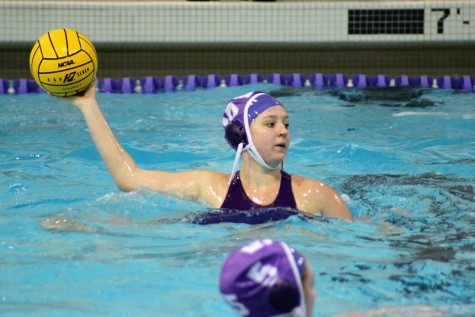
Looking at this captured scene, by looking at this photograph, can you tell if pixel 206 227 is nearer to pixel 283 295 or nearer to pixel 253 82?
pixel 283 295

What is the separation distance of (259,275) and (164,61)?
9038mm

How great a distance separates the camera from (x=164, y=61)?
10.7 m

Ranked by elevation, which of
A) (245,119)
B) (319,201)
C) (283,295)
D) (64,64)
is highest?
(64,64)

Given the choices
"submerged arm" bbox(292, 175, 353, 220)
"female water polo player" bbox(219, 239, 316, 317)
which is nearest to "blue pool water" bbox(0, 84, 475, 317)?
"submerged arm" bbox(292, 175, 353, 220)

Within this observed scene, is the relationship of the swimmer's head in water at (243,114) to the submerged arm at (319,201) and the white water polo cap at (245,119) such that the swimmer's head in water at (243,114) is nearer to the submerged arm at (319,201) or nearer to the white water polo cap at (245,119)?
the white water polo cap at (245,119)

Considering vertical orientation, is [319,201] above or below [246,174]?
below

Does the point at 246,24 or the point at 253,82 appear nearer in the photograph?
the point at 253,82

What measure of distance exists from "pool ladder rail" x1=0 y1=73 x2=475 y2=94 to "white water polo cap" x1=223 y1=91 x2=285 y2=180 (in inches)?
215

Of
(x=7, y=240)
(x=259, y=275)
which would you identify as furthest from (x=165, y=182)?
(x=259, y=275)

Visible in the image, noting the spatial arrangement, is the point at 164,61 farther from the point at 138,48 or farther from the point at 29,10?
the point at 29,10

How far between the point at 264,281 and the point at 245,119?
226 cm

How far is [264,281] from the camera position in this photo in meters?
1.86

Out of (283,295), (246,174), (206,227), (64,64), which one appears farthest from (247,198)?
(283,295)

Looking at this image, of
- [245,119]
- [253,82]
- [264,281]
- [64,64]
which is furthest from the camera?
[253,82]
